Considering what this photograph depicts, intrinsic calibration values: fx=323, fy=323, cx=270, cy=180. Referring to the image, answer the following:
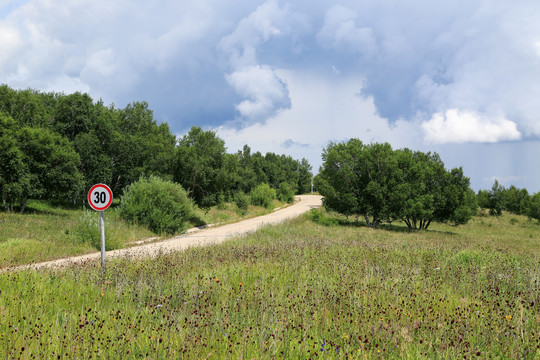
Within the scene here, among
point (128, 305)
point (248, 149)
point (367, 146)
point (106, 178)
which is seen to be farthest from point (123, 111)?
point (128, 305)

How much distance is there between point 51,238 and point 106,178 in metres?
27.6

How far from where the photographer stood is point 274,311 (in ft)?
17.6

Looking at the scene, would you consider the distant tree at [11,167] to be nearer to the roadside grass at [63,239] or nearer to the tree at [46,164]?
the tree at [46,164]

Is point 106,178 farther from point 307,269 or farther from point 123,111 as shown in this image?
point 307,269

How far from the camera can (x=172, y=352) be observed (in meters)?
3.94

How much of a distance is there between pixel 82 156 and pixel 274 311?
4254 cm

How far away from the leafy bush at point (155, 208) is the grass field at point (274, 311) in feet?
40.2

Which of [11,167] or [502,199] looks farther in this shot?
[502,199]

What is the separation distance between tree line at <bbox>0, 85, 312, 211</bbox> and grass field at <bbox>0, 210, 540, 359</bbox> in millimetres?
23804

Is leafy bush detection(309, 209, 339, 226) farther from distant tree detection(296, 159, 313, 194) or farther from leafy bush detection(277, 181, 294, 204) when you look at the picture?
distant tree detection(296, 159, 313, 194)

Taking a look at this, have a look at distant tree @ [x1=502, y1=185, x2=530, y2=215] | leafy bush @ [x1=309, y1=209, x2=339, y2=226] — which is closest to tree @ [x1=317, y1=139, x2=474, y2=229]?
leafy bush @ [x1=309, y1=209, x2=339, y2=226]

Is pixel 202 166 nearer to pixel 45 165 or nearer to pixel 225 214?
pixel 225 214

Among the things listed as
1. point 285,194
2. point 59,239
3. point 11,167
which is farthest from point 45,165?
point 285,194

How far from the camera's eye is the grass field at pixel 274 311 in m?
4.17
